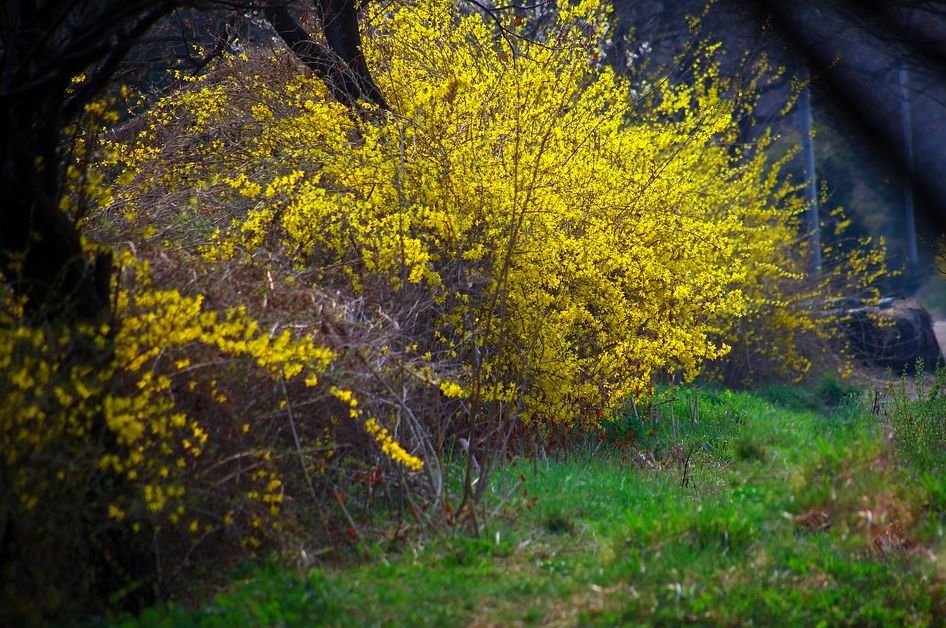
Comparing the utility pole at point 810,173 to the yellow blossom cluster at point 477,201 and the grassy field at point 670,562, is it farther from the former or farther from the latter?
the grassy field at point 670,562

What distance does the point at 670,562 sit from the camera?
4645 millimetres

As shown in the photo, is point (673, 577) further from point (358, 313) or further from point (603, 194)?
point (603, 194)

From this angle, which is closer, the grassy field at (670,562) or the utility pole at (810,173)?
the grassy field at (670,562)

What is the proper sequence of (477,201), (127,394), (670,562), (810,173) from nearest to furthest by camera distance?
(127,394)
(670,562)
(477,201)
(810,173)

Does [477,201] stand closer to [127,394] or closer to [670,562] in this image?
[670,562]

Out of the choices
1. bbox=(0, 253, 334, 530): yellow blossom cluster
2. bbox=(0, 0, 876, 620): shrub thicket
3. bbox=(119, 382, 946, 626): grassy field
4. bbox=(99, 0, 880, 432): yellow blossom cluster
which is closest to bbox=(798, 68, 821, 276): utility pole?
bbox=(0, 0, 876, 620): shrub thicket

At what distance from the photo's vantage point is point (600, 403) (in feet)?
27.0

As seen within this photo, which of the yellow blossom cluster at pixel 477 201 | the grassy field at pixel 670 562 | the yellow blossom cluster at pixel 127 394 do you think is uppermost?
the yellow blossom cluster at pixel 477 201

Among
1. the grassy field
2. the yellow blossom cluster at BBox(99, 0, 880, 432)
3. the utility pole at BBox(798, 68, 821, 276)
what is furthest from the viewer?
the utility pole at BBox(798, 68, 821, 276)

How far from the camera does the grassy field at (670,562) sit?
4.21m

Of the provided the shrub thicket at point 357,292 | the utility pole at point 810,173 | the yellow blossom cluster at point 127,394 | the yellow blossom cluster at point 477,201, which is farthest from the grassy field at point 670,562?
the utility pole at point 810,173

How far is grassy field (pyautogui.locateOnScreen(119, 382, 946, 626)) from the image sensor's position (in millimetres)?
4215

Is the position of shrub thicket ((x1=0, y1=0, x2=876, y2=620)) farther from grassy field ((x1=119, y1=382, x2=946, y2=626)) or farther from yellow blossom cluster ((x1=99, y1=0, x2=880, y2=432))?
grassy field ((x1=119, y1=382, x2=946, y2=626))

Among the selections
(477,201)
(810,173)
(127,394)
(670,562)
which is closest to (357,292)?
(477,201)
